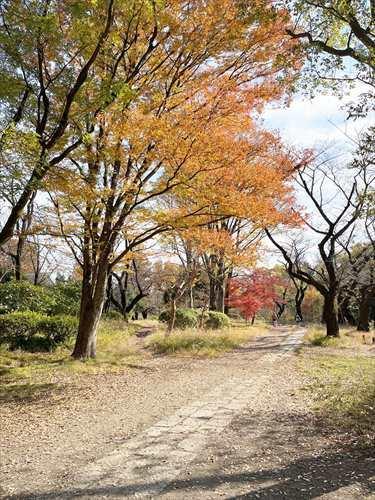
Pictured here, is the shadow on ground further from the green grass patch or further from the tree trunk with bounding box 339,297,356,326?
the tree trunk with bounding box 339,297,356,326

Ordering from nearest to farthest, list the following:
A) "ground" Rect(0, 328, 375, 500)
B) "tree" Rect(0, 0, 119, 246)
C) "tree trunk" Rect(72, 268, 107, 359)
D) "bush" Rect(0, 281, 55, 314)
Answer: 1. "ground" Rect(0, 328, 375, 500)
2. "tree" Rect(0, 0, 119, 246)
3. "tree trunk" Rect(72, 268, 107, 359)
4. "bush" Rect(0, 281, 55, 314)

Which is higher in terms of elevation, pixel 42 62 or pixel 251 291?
pixel 42 62

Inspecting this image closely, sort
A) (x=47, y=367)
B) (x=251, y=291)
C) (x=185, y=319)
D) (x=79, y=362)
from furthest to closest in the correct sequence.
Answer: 1. (x=251, y=291)
2. (x=185, y=319)
3. (x=79, y=362)
4. (x=47, y=367)

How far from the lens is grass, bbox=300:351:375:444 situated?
5387mm

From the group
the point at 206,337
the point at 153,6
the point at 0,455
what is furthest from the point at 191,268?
the point at 0,455

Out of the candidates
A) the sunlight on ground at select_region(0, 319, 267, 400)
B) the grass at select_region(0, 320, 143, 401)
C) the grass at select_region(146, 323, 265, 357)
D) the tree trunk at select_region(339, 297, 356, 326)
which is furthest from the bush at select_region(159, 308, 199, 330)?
the tree trunk at select_region(339, 297, 356, 326)

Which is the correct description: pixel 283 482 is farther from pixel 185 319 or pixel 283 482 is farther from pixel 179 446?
pixel 185 319

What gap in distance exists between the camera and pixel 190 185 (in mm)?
8859

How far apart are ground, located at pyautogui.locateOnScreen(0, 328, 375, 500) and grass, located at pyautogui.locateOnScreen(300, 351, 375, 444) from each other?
20 cm

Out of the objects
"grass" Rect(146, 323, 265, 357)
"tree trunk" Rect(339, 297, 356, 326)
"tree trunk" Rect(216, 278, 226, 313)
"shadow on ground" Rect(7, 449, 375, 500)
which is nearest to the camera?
"shadow on ground" Rect(7, 449, 375, 500)

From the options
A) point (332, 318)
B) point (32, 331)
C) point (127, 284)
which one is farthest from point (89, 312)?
point (127, 284)

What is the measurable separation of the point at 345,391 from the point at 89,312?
6.32m

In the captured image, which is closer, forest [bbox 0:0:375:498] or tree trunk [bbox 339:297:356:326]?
forest [bbox 0:0:375:498]

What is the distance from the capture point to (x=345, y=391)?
7.16 meters
